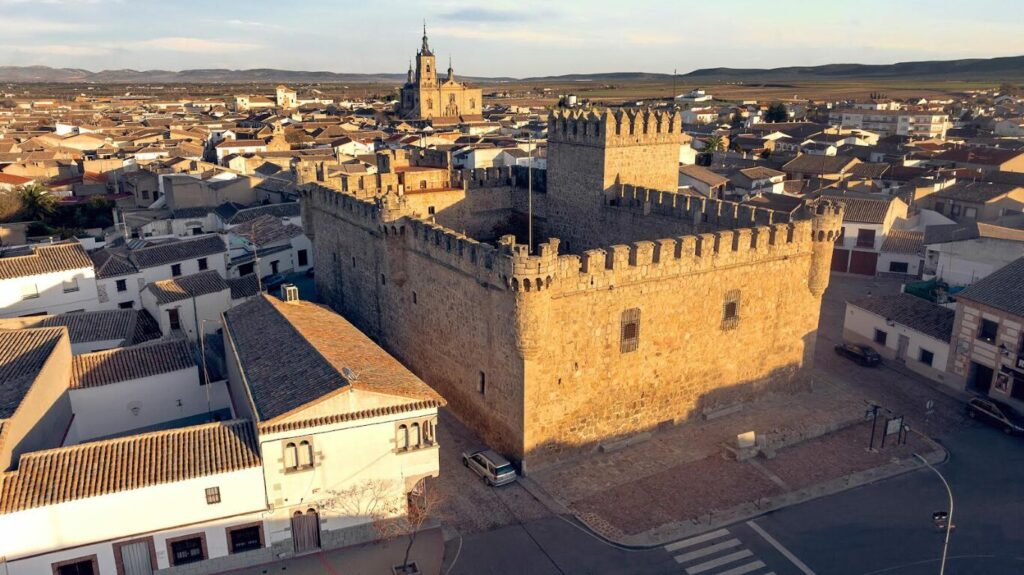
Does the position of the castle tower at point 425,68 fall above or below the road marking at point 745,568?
above

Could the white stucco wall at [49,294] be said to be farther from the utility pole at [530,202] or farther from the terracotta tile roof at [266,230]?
the utility pole at [530,202]

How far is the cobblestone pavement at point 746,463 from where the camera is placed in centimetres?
2369

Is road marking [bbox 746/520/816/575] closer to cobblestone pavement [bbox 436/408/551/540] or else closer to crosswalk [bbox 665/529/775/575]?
crosswalk [bbox 665/529/775/575]

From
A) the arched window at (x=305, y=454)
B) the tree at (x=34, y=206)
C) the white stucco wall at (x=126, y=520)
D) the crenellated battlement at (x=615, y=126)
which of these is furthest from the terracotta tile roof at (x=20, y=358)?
the tree at (x=34, y=206)

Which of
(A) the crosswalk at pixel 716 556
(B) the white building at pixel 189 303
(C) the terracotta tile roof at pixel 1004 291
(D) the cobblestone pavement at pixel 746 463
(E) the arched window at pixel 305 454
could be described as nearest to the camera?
(E) the arched window at pixel 305 454

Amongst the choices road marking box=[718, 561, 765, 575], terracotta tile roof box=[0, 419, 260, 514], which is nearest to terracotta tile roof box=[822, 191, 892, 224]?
road marking box=[718, 561, 765, 575]

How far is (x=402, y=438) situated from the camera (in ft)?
70.2

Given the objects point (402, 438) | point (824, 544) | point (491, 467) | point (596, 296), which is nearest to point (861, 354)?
point (824, 544)

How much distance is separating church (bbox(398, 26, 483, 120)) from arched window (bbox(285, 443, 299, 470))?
4598 inches

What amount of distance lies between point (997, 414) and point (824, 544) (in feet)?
40.7

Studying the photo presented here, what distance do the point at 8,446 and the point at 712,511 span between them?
20534mm

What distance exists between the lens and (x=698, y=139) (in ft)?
333

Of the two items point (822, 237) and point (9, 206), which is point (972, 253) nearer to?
point (822, 237)

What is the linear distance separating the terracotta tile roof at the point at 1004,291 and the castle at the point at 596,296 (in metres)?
6.83
